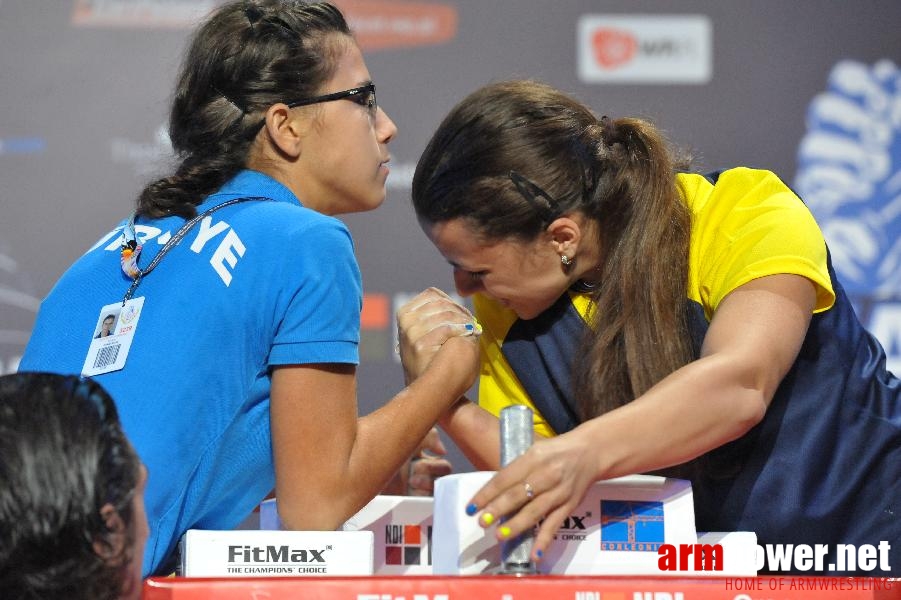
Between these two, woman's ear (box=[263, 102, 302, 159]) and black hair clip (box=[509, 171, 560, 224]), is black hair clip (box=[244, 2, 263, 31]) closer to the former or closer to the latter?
woman's ear (box=[263, 102, 302, 159])

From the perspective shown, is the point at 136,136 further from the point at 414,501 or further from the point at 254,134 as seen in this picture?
the point at 414,501

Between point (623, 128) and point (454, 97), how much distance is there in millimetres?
1741

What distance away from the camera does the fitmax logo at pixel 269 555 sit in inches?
52.2

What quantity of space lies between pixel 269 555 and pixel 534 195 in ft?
2.59

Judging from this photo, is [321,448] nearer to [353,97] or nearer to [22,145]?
[353,97]

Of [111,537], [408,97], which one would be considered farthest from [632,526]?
[408,97]

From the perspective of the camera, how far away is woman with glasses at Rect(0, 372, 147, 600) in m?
1.01

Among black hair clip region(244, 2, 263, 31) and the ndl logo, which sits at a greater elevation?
the ndl logo

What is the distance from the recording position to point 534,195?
1860mm

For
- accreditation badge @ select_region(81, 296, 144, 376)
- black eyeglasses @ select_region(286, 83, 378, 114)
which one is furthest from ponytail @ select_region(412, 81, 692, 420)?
accreditation badge @ select_region(81, 296, 144, 376)

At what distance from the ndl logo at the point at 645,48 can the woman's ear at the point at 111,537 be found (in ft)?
9.29

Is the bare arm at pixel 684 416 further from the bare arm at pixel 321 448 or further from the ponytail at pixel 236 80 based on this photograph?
the ponytail at pixel 236 80

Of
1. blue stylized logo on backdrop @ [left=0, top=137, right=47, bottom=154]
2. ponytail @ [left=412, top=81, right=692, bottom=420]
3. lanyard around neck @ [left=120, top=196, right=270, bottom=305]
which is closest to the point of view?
lanyard around neck @ [left=120, top=196, right=270, bottom=305]

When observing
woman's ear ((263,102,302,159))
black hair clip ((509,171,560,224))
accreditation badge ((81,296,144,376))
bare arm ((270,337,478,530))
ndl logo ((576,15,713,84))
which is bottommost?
bare arm ((270,337,478,530))
